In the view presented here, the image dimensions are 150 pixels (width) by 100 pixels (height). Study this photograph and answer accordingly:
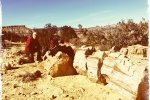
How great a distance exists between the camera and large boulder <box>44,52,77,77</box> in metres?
6.47

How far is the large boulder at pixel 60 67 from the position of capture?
6.47m

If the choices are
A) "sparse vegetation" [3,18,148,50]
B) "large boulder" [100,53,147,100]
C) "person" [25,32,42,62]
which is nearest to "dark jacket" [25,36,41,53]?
"person" [25,32,42,62]

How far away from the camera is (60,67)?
21.4 feet

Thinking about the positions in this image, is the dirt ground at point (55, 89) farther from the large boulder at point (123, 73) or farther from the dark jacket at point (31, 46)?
the dark jacket at point (31, 46)

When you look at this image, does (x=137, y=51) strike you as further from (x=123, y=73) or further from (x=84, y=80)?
(x=123, y=73)

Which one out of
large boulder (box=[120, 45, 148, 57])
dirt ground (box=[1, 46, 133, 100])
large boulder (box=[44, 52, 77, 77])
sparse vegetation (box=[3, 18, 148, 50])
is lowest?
dirt ground (box=[1, 46, 133, 100])

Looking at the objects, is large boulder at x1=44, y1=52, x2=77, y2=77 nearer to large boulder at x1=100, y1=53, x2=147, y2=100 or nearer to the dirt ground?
the dirt ground

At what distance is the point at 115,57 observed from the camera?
17.9 feet

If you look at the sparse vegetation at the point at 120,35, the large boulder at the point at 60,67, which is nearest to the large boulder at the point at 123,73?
the large boulder at the point at 60,67

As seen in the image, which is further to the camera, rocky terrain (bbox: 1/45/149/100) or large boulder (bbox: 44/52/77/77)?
large boulder (bbox: 44/52/77/77)

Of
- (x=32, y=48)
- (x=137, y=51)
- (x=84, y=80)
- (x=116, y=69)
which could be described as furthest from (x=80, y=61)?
(x=32, y=48)

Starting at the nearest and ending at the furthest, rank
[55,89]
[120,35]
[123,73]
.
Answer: [123,73]
[55,89]
[120,35]

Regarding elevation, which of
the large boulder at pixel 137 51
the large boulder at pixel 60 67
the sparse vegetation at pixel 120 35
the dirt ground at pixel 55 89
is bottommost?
the dirt ground at pixel 55 89

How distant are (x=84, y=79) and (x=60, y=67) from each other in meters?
0.79
